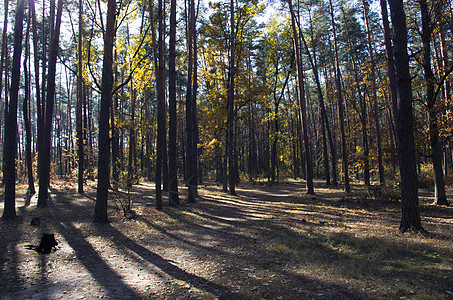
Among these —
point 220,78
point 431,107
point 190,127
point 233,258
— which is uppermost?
point 220,78

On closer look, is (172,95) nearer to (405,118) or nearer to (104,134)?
(104,134)

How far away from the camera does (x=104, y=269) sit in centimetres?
521

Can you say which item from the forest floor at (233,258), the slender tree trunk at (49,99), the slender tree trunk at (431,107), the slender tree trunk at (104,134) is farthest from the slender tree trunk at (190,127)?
the slender tree trunk at (431,107)

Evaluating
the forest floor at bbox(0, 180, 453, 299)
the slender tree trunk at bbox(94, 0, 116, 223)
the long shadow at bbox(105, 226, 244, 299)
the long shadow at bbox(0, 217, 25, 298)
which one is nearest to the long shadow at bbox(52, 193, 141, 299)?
the forest floor at bbox(0, 180, 453, 299)

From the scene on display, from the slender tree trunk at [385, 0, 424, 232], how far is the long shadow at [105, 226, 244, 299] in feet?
17.2

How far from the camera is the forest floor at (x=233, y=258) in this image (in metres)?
4.04

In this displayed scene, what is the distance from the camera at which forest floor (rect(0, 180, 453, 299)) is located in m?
4.04

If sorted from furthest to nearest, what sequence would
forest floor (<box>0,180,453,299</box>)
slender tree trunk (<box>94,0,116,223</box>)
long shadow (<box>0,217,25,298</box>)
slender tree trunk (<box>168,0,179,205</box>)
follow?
slender tree trunk (<box>168,0,179,205</box>) < slender tree trunk (<box>94,0,116,223</box>) < long shadow (<box>0,217,25,298</box>) < forest floor (<box>0,180,453,299</box>)

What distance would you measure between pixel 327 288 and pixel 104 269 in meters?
3.98

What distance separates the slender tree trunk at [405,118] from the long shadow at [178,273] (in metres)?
5.23

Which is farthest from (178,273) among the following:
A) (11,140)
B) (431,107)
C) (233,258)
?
(431,107)

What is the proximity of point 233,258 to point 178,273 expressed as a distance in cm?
128

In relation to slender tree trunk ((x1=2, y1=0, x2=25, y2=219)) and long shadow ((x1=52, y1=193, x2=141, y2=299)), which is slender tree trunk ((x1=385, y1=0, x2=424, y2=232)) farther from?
slender tree trunk ((x1=2, y1=0, x2=25, y2=219))

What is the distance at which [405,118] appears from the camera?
6777 mm
